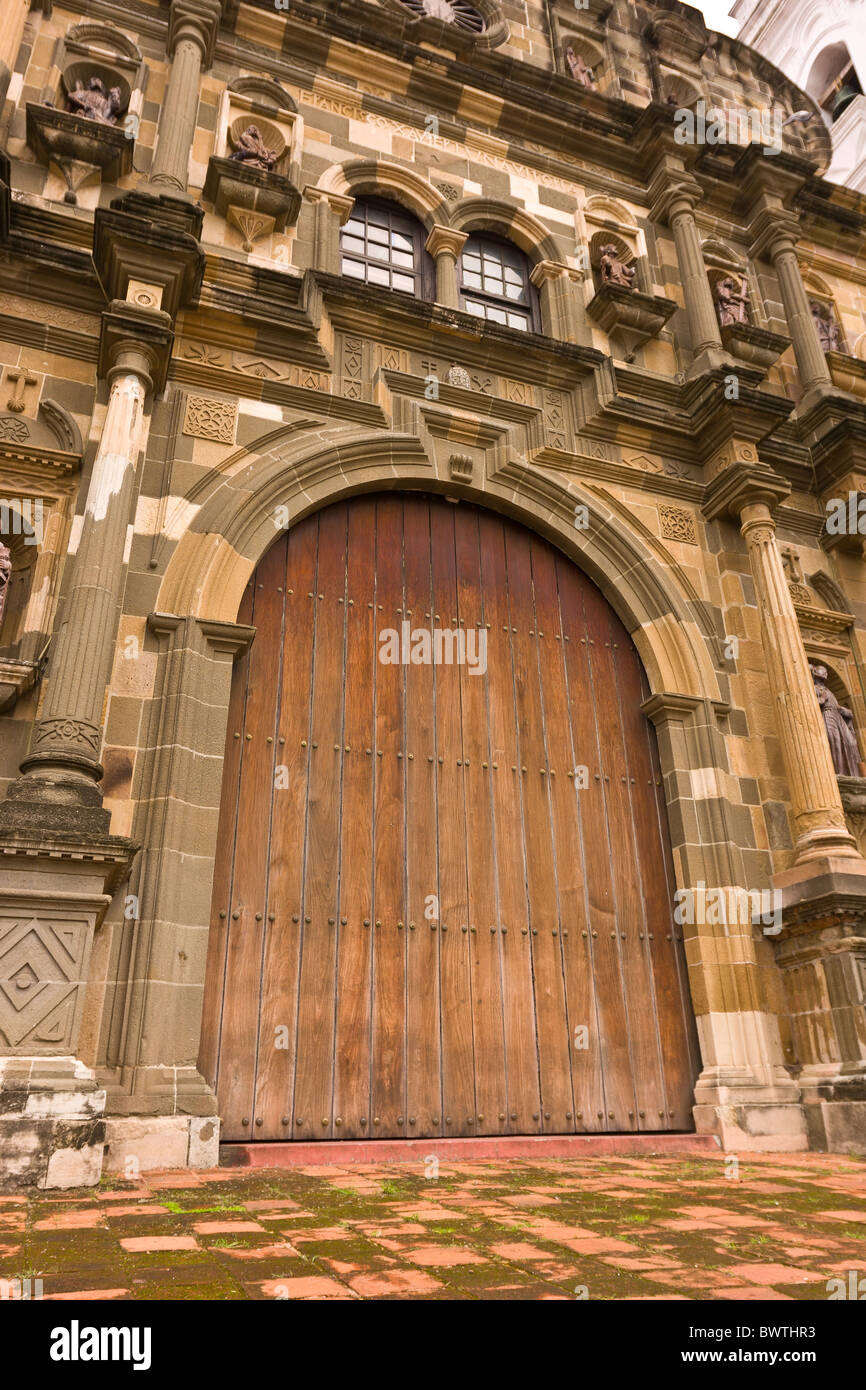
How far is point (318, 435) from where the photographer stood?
7.50 meters

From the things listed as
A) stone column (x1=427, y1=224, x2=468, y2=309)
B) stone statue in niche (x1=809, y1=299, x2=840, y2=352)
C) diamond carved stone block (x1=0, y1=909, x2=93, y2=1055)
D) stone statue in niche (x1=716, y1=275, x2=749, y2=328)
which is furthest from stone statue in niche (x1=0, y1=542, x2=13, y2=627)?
stone statue in niche (x1=809, y1=299, x2=840, y2=352)

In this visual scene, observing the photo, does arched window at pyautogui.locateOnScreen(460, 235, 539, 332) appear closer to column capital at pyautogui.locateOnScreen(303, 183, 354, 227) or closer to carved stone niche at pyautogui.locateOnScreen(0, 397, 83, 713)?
column capital at pyautogui.locateOnScreen(303, 183, 354, 227)

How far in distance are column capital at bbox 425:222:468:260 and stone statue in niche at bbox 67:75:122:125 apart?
304 cm

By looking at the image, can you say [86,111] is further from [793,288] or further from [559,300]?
[793,288]

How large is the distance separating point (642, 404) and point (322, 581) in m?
3.78

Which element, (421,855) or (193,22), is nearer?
(421,855)

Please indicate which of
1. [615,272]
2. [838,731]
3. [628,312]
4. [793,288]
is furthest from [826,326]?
[838,731]

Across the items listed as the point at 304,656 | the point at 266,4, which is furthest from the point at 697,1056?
the point at 266,4

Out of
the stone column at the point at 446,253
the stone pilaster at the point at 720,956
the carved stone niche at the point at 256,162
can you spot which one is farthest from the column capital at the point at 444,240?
the stone pilaster at the point at 720,956

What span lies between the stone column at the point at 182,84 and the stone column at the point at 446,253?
240cm

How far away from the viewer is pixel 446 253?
9.02 meters

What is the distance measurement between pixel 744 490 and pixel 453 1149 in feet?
20.2

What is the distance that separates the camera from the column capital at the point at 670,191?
1034 centimetres
